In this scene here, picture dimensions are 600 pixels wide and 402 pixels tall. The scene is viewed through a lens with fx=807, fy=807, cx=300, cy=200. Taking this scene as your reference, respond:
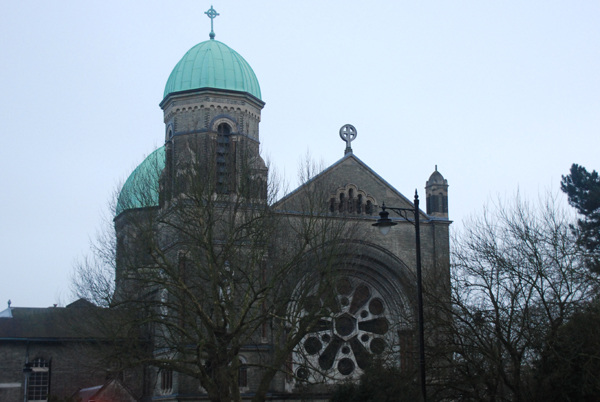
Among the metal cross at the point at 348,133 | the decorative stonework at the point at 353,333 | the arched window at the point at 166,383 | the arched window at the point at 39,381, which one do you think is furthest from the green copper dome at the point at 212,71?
the arched window at the point at 39,381

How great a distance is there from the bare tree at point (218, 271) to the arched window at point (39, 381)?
16777 millimetres

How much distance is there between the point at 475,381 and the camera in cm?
2250

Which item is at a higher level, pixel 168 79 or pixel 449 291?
pixel 168 79

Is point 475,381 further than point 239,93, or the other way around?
point 239,93

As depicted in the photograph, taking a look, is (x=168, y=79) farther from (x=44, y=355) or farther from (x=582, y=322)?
(x=582, y=322)

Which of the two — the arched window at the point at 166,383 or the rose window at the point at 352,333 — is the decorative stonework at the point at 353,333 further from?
the arched window at the point at 166,383

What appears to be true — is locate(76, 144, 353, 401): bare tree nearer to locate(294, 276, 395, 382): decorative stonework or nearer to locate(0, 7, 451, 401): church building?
locate(0, 7, 451, 401): church building

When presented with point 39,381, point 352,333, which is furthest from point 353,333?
point 39,381

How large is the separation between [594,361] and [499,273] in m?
4.34

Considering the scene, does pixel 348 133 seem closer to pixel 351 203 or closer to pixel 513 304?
pixel 351 203

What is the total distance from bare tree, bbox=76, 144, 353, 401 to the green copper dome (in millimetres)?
10055

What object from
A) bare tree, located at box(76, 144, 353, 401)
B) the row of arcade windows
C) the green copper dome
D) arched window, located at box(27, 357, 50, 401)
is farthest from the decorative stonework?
arched window, located at box(27, 357, 50, 401)

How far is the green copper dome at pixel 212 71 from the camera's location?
4069cm

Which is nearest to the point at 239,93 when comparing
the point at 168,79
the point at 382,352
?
the point at 168,79
